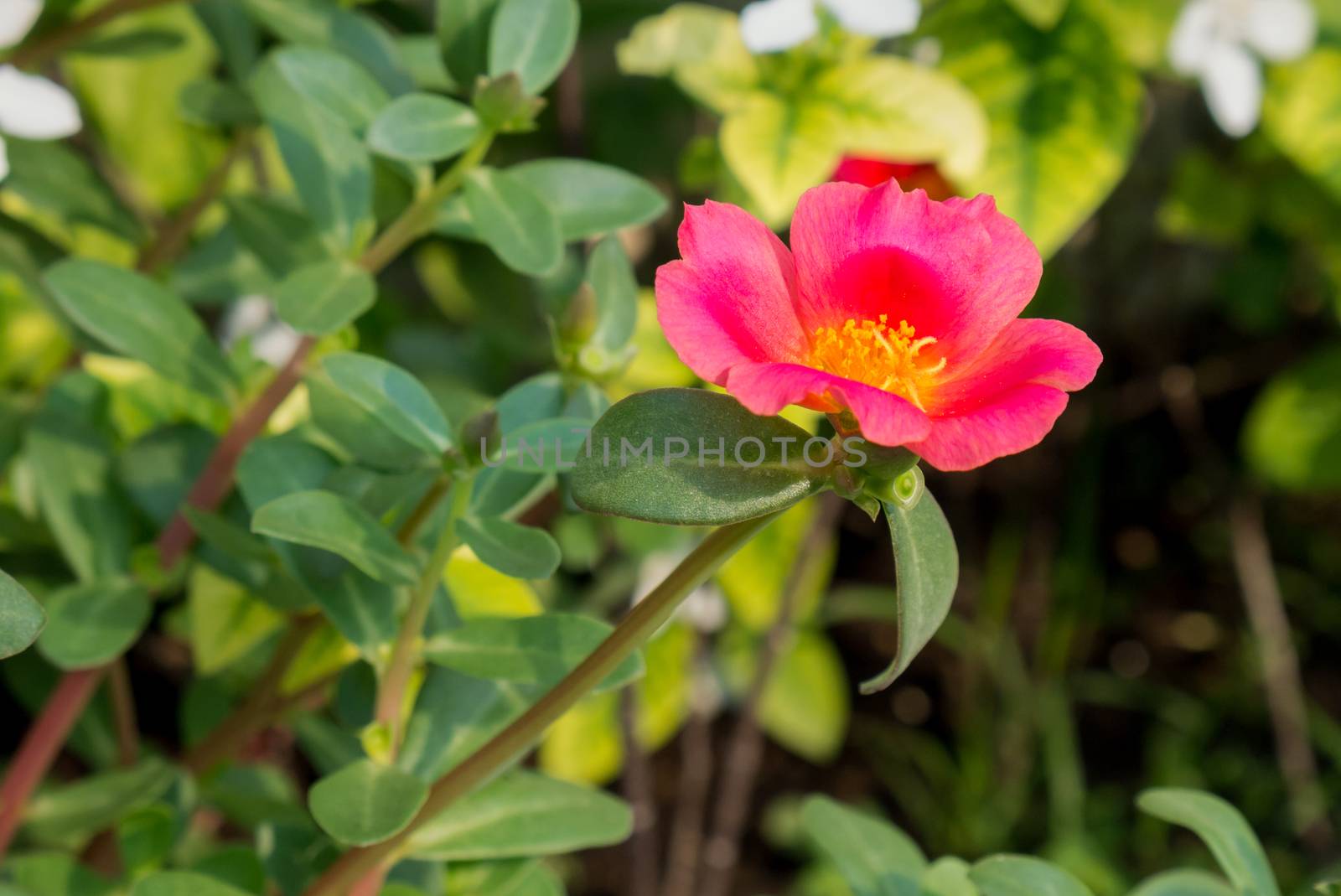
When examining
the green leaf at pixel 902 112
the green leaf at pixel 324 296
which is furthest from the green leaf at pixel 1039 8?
the green leaf at pixel 324 296

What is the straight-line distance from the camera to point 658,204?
638 mm

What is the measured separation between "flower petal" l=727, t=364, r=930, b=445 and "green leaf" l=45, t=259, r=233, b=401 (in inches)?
14.3

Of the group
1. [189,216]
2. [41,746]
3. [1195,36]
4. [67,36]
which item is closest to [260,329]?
[189,216]

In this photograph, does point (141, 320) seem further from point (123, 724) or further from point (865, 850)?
point (865, 850)

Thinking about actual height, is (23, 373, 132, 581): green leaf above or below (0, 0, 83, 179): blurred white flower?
below

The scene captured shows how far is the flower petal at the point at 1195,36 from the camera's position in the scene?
0.95 m

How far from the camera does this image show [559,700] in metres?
0.44

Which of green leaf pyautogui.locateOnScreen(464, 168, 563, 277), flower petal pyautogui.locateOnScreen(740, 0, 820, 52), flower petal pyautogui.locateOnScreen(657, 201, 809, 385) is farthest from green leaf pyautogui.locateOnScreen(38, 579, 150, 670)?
flower petal pyautogui.locateOnScreen(740, 0, 820, 52)

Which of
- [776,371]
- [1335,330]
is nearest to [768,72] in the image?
[776,371]

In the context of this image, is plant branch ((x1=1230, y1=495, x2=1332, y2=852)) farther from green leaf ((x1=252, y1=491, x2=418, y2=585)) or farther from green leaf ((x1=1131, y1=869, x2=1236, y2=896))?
green leaf ((x1=252, y1=491, x2=418, y2=585))

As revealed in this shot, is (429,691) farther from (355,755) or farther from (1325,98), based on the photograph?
(1325,98)

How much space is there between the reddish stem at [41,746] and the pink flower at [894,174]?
22.0 inches

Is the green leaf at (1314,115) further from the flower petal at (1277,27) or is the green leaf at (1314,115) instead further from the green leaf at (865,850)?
the green leaf at (865,850)

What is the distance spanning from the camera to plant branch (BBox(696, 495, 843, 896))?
107 centimetres
